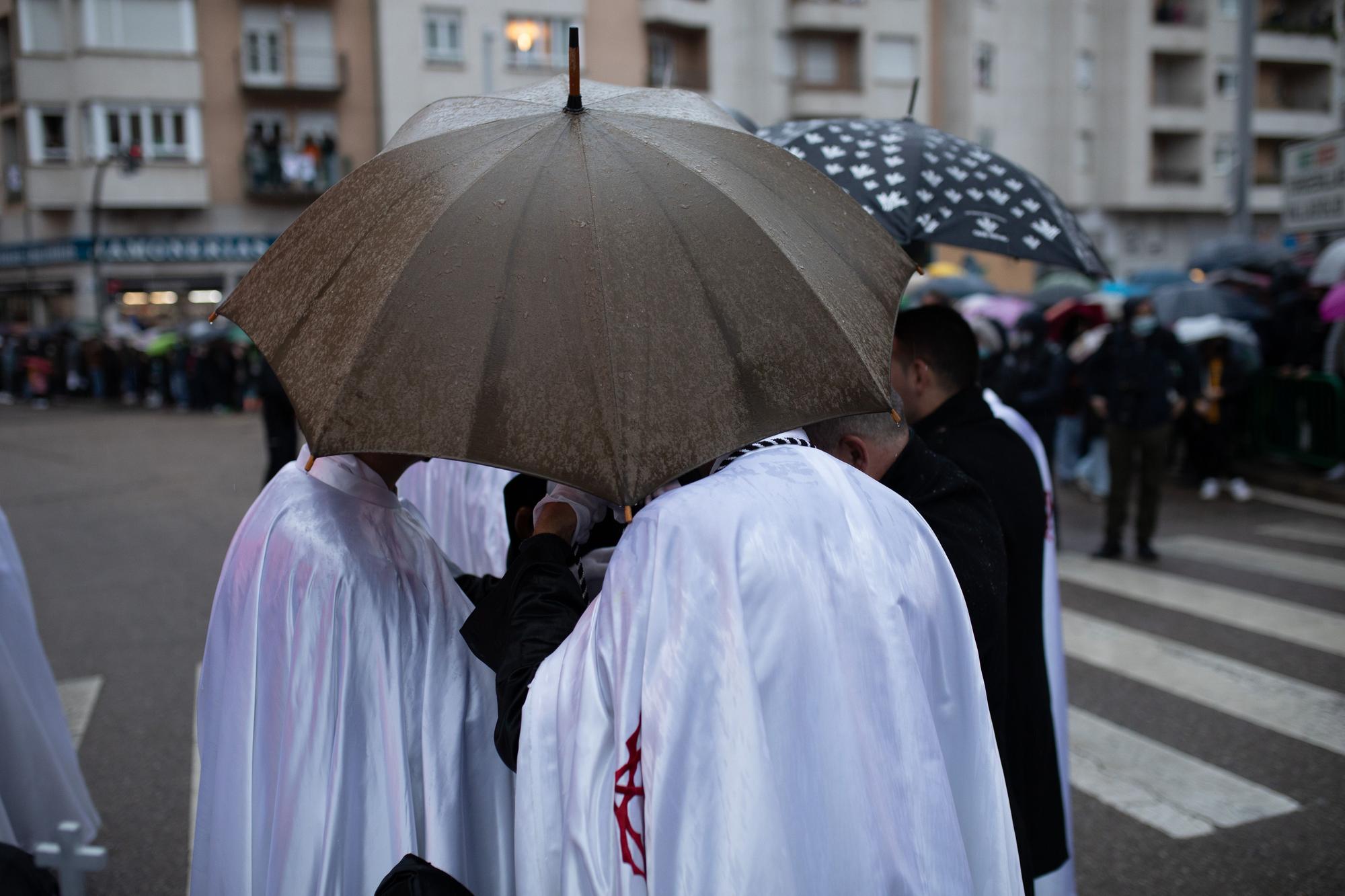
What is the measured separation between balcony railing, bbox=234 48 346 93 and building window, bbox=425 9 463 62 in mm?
2617

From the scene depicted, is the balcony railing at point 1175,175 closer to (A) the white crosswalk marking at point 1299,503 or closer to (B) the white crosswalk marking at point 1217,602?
(A) the white crosswalk marking at point 1299,503

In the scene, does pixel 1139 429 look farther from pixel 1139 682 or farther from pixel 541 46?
pixel 541 46

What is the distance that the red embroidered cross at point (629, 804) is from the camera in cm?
169

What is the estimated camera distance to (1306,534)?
10.2 m

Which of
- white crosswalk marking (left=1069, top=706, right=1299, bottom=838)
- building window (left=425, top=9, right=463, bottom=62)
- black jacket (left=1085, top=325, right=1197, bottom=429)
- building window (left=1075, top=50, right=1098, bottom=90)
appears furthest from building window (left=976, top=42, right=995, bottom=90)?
white crosswalk marking (left=1069, top=706, right=1299, bottom=838)

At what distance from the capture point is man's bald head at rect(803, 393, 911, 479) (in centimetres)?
232

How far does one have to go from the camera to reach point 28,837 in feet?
11.6

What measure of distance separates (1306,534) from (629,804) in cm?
1020

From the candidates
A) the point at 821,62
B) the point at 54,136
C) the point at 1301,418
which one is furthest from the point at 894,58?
the point at 1301,418

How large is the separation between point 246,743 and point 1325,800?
4434mm

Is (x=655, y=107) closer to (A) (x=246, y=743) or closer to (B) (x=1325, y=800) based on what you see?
(A) (x=246, y=743)

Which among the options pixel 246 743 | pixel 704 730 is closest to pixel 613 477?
pixel 704 730

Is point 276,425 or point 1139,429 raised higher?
point 1139,429

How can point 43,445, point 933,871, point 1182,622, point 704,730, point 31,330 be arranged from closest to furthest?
point 704,730 < point 933,871 < point 1182,622 < point 43,445 < point 31,330
